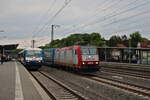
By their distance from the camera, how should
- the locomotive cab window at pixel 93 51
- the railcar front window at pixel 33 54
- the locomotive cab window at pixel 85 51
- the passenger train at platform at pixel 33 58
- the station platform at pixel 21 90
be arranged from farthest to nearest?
the railcar front window at pixel 33 54 < the passenger train at platform at pixel 33 58 < the locomotive cab window at pixel 93 51 < the locomotive cab window at pixel 85 51 < the station platform at pixel 21 90

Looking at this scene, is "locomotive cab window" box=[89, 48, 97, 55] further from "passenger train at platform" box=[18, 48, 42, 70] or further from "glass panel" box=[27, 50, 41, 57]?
"glass panel" box=[27, 50, 41, 57]

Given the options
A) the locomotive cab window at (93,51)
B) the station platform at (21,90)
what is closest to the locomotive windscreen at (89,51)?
the locomotive cab window at (93,51)

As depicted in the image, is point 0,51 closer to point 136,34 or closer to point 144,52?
point 144,52

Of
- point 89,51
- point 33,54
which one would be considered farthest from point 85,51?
point 33,54

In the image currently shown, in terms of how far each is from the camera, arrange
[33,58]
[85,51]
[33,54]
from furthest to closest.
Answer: [33,54], [33,58], [85,51]

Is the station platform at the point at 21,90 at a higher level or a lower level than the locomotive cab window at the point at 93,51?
lower

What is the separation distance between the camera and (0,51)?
6544 centimetres

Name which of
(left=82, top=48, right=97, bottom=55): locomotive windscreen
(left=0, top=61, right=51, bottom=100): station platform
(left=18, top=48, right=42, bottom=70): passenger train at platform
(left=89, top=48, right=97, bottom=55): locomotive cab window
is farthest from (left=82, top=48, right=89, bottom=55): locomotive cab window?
(left=18, top=48, right=42, bottom=70): passenger train at platform

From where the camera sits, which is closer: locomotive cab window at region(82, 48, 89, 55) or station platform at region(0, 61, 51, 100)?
station platform at region(0, 61, 51, 100)

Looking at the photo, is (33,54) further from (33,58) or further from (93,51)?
(93,51)

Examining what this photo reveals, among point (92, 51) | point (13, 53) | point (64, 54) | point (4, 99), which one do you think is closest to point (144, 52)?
point (64, 54)

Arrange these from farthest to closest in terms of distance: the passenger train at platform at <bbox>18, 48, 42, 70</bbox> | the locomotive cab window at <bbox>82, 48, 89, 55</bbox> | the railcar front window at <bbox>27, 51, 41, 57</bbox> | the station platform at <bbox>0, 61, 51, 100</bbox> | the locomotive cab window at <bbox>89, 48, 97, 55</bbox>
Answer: the railcar front window at <bbox>27, 51, 41, 57</bbox>
the passenger train at platform at <bbox>18, 48, 42, 70</bbox>
the locomotive cab window at <bbox>89, 48, 97, 55</bbox>
the locomotive cab window at <bbox>82, 48, 89, 55</bbox>
the station platform at <bbox>0, 61, 51, 100</bbox>

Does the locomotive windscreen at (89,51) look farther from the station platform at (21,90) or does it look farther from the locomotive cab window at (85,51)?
the station platform at (21,90)

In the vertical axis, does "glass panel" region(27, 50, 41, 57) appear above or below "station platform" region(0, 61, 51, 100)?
above
